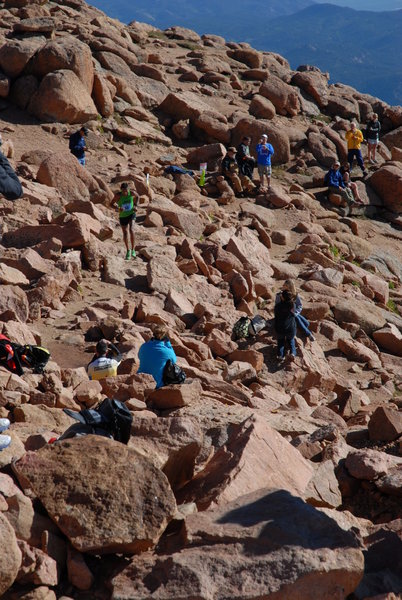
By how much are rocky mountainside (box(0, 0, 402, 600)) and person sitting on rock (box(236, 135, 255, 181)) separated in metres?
0.96

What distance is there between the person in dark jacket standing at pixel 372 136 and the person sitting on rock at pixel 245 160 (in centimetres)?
617

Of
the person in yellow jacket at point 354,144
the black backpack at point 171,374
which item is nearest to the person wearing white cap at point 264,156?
the person in yellow jacket at point 354,144

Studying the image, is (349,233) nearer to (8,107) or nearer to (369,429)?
(8,107)

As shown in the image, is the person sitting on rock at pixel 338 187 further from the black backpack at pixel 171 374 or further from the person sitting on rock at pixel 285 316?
the black backpack at pixel 171 374

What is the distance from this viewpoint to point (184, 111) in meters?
26.7

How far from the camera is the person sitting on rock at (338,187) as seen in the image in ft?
80.0

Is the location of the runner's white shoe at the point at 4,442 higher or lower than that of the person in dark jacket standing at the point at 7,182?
lower

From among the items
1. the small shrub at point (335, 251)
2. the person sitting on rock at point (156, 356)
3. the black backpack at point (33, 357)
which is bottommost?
the small shrub at point (335, 251)

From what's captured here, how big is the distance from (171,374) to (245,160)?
48.1 feet

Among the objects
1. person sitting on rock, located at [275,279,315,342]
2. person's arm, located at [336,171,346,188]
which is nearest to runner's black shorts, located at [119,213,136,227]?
person sitting on rock, located at [275,279,315,342]

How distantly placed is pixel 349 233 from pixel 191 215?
6.76m

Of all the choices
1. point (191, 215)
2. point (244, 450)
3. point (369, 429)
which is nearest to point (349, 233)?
point (191, 215)

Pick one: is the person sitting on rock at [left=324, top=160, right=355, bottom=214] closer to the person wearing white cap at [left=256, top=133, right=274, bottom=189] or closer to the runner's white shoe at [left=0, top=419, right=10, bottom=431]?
the person wearing white cap at [left=256, top=133, right=274, bottom=189]

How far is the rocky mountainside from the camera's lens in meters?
5.16
